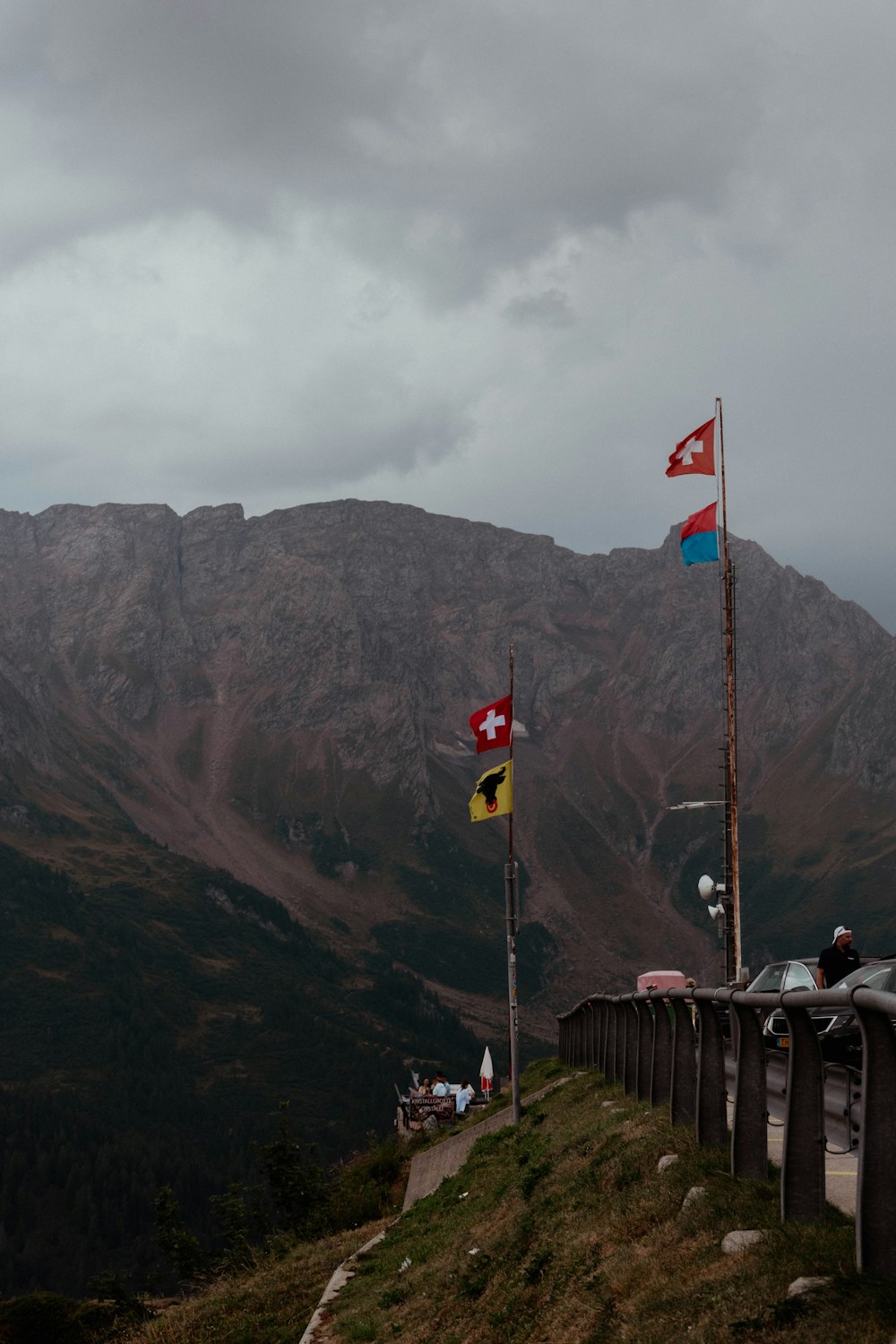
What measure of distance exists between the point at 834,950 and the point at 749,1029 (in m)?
9.70

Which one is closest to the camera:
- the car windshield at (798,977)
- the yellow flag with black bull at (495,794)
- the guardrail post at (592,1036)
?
the car windshield at (798,977)

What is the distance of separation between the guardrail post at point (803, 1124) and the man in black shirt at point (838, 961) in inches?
402

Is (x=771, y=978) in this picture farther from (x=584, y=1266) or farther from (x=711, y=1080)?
(x=584, y=1266)

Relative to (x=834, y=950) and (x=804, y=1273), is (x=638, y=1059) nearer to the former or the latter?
(x=834, y=950)

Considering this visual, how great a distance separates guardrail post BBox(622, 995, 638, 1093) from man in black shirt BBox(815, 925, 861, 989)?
2838 millimetres

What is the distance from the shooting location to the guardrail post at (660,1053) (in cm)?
1516

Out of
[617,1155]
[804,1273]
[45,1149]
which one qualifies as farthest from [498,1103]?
[45,1149]

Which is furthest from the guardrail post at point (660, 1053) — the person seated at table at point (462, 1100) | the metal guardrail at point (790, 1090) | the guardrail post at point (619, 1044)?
the person seated at table at point (462, 1100)

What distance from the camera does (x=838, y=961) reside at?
1877 cm

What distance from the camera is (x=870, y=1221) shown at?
7.07 m

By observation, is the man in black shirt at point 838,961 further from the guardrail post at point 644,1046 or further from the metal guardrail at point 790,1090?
the metal guardrail at point 790,1090

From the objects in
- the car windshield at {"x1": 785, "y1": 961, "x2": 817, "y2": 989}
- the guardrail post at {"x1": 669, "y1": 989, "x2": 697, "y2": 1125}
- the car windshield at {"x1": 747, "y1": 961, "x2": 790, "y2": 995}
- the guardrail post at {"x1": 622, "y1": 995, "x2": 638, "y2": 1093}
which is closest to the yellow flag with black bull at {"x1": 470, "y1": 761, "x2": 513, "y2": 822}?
the car windshield at {"x1": 747, "y1": 961, "x2": 790, "y2": 995}

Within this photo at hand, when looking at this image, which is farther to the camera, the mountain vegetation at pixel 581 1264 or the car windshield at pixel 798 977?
the car windshield at pixel 798 977

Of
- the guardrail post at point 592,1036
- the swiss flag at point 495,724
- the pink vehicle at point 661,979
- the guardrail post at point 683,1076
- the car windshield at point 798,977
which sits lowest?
the pink vehicle at point 661,979
